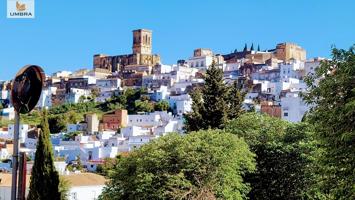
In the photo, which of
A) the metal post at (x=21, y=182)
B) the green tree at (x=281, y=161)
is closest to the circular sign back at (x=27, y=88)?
the metal post at (x=21, y=182)

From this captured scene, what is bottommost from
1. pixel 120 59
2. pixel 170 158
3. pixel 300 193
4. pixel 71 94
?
pixel 300 193

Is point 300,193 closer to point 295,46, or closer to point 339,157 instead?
point 339,157

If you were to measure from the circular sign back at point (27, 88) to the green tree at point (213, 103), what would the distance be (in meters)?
22.7

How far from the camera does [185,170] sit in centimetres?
1973

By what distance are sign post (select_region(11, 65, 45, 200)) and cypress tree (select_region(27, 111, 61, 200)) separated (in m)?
8.86

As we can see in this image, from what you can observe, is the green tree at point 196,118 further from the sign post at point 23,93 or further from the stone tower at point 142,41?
the stone tower at point 142,41

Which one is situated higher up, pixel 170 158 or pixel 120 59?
pixel 120 59

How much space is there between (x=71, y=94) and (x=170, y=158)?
117031 mm

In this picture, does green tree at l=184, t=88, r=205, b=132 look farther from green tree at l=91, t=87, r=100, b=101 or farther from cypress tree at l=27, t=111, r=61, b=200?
green tree at l=91, t=87, r=100, b=101

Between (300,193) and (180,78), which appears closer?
→ (300,193)

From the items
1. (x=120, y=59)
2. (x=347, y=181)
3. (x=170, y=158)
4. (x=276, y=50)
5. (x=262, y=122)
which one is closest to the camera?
(x=347, y=181)

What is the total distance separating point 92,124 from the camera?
104 meters

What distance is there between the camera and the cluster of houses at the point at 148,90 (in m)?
85.8

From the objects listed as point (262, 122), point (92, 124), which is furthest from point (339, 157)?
point (92, 124)
